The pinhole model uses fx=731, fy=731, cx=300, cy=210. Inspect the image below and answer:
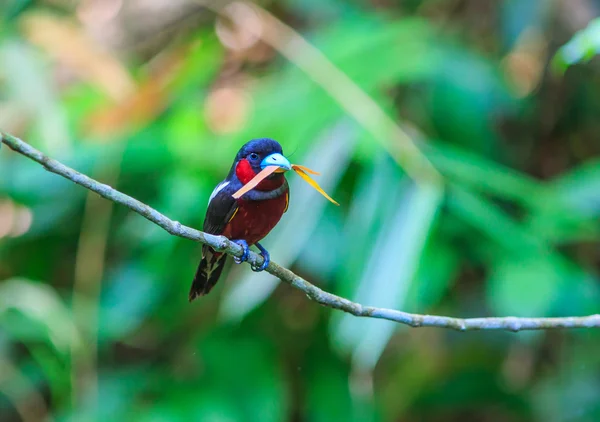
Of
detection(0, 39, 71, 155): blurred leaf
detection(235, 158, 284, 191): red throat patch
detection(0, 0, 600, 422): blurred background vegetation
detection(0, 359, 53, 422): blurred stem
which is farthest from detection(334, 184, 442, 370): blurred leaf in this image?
detection(0, 359, 53, 422): blurred stem

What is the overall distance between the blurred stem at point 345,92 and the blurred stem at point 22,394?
163 cm

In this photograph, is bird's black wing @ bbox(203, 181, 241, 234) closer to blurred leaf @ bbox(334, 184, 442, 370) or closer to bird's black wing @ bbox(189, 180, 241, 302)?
bird's black wing @ bbox(189, 180, 241, 302)

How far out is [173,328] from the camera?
2867 mm

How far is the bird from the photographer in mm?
1133

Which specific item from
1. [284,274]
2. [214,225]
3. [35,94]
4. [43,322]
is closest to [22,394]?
[43,322]

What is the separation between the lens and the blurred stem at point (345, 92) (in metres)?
2.24

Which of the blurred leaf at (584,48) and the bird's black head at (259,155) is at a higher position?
the blurred leaf at (584,48)

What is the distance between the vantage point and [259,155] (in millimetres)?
1138

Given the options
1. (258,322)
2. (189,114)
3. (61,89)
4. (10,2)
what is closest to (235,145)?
(189,114)

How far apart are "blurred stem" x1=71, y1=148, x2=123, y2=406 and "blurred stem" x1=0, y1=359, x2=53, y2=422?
0.72 ft

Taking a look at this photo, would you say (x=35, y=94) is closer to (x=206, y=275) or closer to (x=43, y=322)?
(x=43, y=322)

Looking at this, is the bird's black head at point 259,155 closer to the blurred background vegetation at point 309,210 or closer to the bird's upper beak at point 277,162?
the bird's upper beak at point 277,162

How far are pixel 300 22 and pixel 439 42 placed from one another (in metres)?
0.84

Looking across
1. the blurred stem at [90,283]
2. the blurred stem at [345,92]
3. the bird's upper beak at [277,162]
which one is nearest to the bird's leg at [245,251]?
the bird's upper beak at [277,162]
